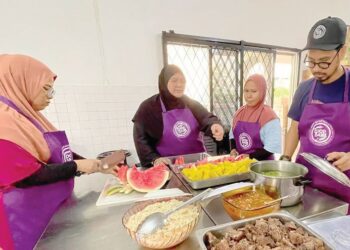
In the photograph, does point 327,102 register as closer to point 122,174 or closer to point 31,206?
point 122,174

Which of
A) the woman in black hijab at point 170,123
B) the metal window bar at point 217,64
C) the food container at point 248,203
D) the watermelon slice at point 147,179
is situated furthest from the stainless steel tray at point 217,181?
the metal window bar at point 217,64

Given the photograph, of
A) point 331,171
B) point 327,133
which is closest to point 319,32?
point 327,133

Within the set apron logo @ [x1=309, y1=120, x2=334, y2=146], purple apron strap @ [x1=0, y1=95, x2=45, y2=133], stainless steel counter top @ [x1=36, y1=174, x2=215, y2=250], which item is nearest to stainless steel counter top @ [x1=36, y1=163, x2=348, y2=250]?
stainless steel counter top @ [x1=36, y1=174, x2=215, y2=250]

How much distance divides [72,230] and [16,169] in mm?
413

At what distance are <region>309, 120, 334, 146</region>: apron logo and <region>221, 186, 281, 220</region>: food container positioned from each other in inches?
26.1

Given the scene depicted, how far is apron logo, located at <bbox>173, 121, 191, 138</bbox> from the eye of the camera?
2096mm

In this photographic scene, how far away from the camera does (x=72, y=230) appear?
0.97m

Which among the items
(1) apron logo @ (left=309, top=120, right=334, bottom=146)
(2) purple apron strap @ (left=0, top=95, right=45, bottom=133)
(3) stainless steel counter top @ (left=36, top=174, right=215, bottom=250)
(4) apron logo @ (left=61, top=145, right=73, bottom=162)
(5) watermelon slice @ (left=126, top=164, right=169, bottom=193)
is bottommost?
(3) stainless steel counter top @ (left=36, top=174, right=215, bottom=250)

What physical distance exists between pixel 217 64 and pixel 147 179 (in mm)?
2772

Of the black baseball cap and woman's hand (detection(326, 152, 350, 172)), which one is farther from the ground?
the black baseball cap

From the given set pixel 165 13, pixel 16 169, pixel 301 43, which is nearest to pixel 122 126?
pixel 165 13

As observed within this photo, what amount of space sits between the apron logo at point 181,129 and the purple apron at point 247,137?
0.54m

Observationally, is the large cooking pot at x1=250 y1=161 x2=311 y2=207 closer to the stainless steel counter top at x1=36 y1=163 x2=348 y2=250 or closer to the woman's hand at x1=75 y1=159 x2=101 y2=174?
the stainless steel counter top at x1=36 y1=163 x2=348 y2=250

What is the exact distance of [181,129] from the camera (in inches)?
83.1
